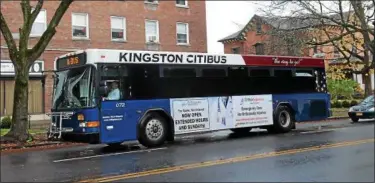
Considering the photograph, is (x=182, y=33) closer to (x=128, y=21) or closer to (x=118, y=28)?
(x=128, y=21)

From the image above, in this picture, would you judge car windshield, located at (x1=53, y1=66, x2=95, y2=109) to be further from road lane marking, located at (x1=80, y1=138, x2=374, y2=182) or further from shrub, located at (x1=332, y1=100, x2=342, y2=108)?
shrub, located at (x1=332, y1=100, x2=342, y2=108)

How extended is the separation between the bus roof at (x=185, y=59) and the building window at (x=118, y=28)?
59.3 feet

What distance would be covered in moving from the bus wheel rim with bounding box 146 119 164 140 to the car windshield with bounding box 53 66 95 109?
1919mm

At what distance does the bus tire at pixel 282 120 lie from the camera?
56.9 feet

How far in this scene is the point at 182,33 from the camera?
36.9 m

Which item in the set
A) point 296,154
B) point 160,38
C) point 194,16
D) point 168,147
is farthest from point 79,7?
point 296,154

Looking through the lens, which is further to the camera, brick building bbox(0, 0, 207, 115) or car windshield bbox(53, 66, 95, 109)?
brick building bbox(0, 0, 207, 115)

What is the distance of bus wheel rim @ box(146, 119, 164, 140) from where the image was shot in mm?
13836

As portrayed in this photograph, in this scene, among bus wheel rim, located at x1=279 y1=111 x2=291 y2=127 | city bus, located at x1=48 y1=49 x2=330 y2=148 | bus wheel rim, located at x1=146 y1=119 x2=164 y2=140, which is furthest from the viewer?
bus wheel rim, located at x1=279 y1=111 x2=291 y2=127

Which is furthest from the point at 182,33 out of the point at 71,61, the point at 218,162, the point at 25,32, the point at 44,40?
the point at 218,162

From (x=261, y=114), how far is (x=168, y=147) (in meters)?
4.68

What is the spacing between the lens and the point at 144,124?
13750 mm

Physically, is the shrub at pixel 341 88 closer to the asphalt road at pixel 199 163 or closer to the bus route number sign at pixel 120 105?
the asphalt road at pixel 199 163

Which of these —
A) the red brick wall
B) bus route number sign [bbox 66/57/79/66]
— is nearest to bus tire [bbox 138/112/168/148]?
bus route number sign [bbox 66/57/79/66]
